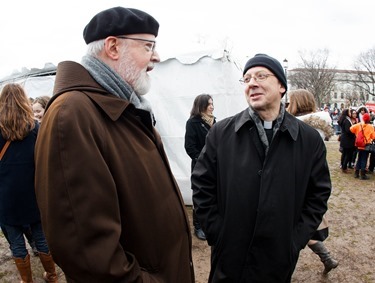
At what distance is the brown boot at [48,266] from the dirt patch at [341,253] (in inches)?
7.3

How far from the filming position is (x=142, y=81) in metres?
1.58

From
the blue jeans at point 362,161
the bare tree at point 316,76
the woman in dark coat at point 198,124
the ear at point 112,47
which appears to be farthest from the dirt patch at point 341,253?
the bare tree at point 316,76

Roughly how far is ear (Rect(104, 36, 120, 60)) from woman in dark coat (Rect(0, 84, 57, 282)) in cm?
184

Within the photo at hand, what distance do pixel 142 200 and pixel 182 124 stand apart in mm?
4339

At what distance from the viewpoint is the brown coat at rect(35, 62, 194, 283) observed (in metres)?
1.11

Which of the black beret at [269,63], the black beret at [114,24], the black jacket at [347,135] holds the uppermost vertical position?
the black beret at [114,24]

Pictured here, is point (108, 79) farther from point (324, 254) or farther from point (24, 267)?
point (324, 254)

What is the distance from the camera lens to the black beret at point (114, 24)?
56.7 inches

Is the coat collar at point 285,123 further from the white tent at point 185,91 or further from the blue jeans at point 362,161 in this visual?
the blue jeans at point 362,161

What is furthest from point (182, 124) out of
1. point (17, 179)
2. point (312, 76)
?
point (312, 76)

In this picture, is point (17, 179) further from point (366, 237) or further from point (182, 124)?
point (366, 237)

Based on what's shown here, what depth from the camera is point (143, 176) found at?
133 centimetres

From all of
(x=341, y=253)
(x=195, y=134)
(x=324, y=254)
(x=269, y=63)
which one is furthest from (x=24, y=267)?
(x=341, y=253)

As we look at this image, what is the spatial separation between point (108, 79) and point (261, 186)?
3.88 feet
